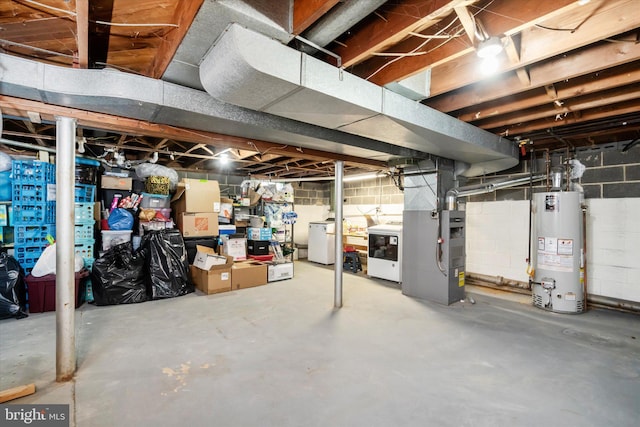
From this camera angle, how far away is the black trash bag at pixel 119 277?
11.7ft

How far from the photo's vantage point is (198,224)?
15.5 feet

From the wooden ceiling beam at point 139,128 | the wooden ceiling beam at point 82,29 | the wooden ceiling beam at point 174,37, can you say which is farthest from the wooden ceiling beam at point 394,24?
the wooden ceiling beam at point 139,128

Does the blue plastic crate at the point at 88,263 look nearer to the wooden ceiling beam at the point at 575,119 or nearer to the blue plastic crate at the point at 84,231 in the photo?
the blue plastic crate at the point at 84,231

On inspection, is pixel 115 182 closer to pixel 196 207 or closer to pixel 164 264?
pixel 196 207

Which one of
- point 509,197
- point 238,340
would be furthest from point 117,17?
point 509,197

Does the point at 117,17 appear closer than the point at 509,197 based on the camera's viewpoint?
Yes

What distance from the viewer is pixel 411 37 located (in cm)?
189

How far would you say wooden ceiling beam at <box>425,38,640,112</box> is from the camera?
74.6 inches

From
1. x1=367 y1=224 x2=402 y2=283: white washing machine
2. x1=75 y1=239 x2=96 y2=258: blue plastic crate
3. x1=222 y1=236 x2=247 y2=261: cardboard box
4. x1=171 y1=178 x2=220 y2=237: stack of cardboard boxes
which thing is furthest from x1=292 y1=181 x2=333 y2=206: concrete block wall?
x1=75 y1=239 x2=96 y2=258: blue plastic crate

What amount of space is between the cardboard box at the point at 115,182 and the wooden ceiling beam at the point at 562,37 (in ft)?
14.0

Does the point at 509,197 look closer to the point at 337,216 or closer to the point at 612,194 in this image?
the point at 612,194

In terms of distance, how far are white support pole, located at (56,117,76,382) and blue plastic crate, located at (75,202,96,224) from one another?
1960 mm

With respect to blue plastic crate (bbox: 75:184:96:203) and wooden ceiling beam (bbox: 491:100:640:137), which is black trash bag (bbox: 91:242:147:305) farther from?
wooden ceiling beam (bbox: 491:100:640:137)

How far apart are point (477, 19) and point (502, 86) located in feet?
3.33
